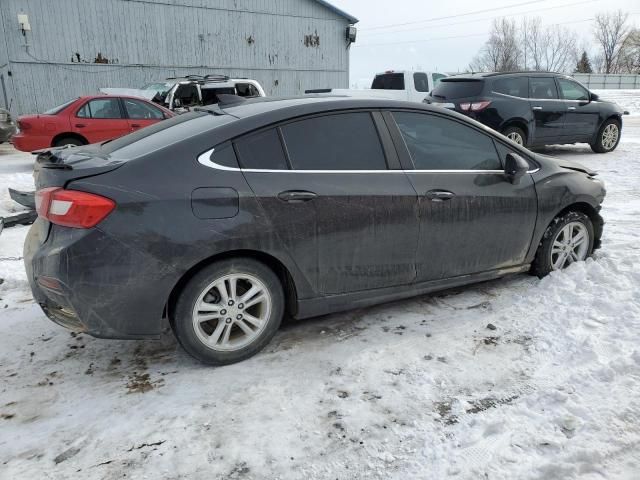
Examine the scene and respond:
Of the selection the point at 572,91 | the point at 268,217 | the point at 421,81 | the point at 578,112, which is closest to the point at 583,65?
the point at 421,81

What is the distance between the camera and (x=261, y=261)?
126 inches

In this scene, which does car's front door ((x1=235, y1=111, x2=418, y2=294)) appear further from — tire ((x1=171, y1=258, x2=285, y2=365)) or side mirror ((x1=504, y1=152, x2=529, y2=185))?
side mirror ((x1=504, y1=152, x2=529, y2=185))

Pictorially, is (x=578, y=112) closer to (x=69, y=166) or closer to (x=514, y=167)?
(x=514, y=167)

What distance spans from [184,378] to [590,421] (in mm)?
2192

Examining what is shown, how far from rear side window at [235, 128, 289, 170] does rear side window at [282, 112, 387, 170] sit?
67mm

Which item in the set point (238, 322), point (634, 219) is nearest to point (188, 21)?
point (634, 219)

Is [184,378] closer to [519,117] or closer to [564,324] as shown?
[564,324]

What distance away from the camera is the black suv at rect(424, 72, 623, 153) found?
10.1 meters

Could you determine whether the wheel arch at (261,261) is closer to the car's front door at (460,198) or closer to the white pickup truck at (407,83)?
the car's front door at (460,198)

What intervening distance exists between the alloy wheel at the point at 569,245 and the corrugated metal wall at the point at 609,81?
4432cm

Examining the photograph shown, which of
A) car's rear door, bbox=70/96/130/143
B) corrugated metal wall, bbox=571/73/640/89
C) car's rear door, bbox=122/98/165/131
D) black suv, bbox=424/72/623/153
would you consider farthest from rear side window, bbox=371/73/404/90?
corrugated metal wall, bbox=571/73/640/89

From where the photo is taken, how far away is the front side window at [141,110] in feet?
36.9

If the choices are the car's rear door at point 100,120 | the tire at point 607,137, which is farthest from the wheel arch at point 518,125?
the car's rear door at point 100,120

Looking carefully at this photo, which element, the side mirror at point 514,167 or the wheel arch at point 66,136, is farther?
the wheel arch at point 66,136
